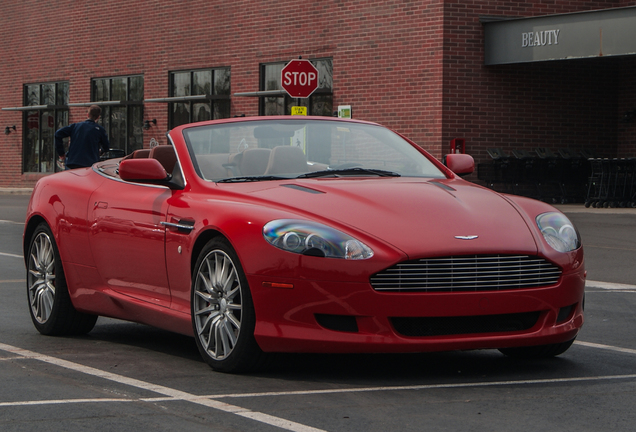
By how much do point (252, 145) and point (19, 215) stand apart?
16.2 m

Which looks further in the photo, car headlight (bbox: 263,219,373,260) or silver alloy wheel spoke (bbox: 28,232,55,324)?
silver alloy wheel spoke (bbox: 28,232,55,324)

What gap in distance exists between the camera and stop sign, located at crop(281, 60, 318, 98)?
1866 centimetres

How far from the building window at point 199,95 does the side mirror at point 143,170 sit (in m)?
22.1

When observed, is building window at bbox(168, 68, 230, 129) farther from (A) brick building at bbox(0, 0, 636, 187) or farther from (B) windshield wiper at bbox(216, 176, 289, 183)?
(B) windshield wiper at bbox(216, 176, 289, 183)

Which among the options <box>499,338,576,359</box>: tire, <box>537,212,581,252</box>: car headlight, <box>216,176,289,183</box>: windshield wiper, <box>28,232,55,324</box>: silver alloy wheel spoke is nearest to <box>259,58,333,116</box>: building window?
<box>28,232,55,324</box>: silver alloy wheel spoke

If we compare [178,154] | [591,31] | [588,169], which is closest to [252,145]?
[178,154]

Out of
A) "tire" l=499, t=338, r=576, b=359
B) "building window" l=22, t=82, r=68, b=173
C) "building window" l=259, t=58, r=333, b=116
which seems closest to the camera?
"tire" l=499, t=338, r=576, b=359

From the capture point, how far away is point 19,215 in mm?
22203

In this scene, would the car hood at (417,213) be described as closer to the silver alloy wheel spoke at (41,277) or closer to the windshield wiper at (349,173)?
the windshield wiper at (349,173)

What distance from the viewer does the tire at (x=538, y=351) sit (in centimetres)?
623

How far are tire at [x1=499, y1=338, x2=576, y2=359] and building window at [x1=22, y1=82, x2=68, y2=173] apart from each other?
29.3m

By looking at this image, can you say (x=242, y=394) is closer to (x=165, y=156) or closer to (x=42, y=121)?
(x=165, y=156)

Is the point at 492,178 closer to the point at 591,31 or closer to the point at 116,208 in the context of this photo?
the point at 591,31

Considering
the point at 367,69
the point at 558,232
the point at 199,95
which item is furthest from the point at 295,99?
the point at 558,232
